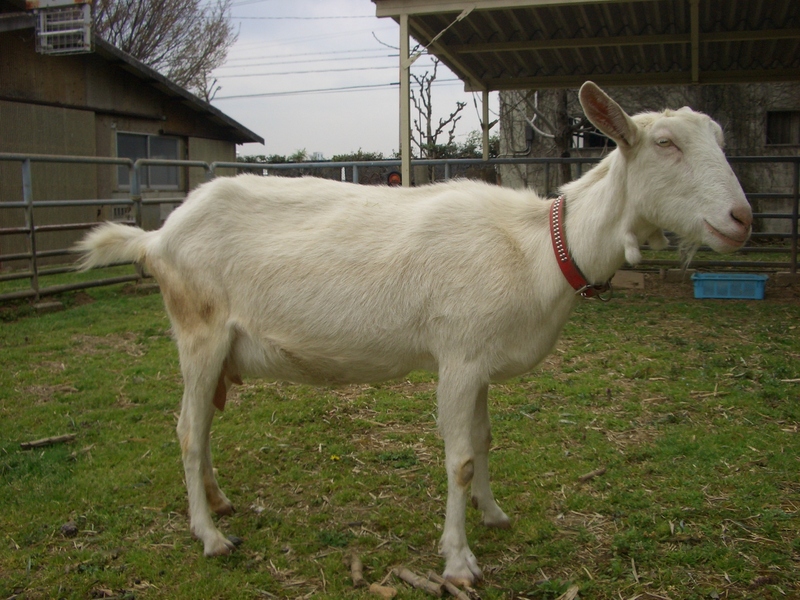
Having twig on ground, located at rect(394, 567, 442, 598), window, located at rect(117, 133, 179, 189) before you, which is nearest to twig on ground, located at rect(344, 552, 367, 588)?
twig on ground, located at rect(394, 567, 442, 598)

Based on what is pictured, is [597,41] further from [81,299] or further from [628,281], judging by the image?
[81,299]

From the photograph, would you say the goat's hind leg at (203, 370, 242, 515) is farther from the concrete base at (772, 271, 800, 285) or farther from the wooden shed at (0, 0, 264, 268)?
the concrete base at (772, 271, 800, 285)

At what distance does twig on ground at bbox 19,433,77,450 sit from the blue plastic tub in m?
7.14

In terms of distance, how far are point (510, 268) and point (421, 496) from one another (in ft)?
4.74

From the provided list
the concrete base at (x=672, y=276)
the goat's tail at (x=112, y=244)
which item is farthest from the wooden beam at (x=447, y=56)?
the goat's tail at (x=112, y=244)

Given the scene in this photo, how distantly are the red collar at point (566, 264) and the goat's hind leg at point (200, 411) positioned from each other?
5.26ft

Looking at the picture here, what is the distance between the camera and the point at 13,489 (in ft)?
12.4

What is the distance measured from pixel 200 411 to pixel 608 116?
2.31 m

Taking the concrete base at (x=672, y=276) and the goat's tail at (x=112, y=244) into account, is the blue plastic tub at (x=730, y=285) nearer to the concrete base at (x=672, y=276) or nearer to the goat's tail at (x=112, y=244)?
the concrete base at (x=672, y=276)

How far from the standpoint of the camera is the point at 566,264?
3039 millimetres

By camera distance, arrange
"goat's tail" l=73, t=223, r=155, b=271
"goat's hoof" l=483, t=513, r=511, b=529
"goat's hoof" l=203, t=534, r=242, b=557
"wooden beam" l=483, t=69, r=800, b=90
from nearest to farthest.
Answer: "goat's hoof" l=203, t=534, r=242, b=557 < "goat's hoof" l=483, t=513, r=511, b=529 < "goat's tail" l=73, t=223, r=155, b=271 < "wooden beam" l=483, t=69, r=800, b=90

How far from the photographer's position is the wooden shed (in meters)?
12.1

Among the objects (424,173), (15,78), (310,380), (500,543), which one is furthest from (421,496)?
(15,78)

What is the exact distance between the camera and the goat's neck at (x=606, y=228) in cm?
297
